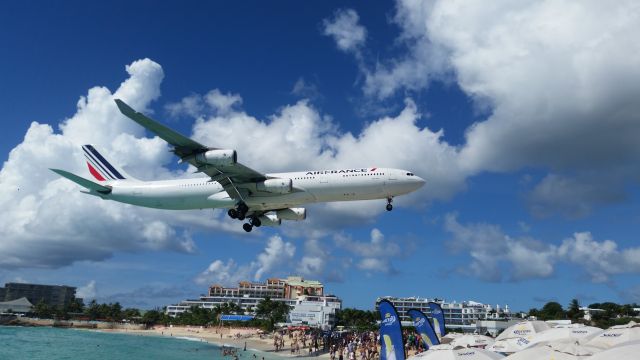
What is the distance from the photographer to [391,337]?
25031 millimetres

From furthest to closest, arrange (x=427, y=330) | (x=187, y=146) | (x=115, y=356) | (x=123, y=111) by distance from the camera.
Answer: (x=115, y=356)
(x=187, y=146)
(x=123, y=111)
(x=427, y=330)

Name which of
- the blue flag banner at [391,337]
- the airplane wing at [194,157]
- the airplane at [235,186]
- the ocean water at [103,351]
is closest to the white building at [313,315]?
the ocean water at [103,351]

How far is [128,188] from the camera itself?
5156cm

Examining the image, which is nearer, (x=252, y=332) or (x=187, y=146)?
(x=187, y=146)

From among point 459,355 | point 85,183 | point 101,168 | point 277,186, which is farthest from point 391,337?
point 101,168

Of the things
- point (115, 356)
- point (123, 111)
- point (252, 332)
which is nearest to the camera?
point (123, 111)

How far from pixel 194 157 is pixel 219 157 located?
252 cm

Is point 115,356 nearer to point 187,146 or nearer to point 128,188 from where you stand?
point 128,188

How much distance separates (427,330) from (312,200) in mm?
16383

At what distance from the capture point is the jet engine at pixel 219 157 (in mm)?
41188

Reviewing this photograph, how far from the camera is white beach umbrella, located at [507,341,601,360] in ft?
54.9

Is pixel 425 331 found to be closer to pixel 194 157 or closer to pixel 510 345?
pixel 510 345

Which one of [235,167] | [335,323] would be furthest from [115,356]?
[335,323]

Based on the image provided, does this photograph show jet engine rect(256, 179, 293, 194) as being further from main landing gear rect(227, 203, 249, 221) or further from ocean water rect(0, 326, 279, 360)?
ocean water rect(0, 326, 279, 360)
